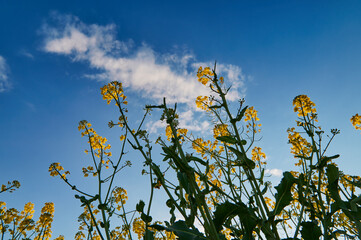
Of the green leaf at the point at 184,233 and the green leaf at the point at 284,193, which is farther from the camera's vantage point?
the green leaf at the point at 284,193

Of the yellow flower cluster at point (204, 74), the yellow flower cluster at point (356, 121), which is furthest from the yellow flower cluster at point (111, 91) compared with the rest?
the yellow flower cluster at point (356, 121)

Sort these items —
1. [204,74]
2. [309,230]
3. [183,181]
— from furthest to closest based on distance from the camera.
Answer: [204,74] < [309,230] < [183,181]

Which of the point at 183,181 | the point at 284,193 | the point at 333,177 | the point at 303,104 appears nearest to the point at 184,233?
the point at 183,181

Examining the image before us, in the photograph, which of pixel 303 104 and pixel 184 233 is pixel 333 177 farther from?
pixel 303 104

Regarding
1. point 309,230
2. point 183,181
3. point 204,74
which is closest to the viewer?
point 183,181

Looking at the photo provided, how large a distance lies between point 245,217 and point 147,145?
0.83 m

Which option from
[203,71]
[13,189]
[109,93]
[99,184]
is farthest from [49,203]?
[203,71]

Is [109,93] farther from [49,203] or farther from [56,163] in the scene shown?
[49,203]

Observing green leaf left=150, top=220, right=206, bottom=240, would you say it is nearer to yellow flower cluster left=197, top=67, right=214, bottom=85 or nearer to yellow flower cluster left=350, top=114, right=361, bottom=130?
yellow flower cluster left=197, top=67, right=214, bottom=85

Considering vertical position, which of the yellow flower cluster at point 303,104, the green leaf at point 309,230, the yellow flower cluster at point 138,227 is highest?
the yellow flower cluster at point 303,104

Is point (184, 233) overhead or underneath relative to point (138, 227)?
underneath

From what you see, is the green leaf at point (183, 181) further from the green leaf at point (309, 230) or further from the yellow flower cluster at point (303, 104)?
the yellow flower cluster at point (303, 104)

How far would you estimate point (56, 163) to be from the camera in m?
3.55

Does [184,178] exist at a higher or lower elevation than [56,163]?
lower
